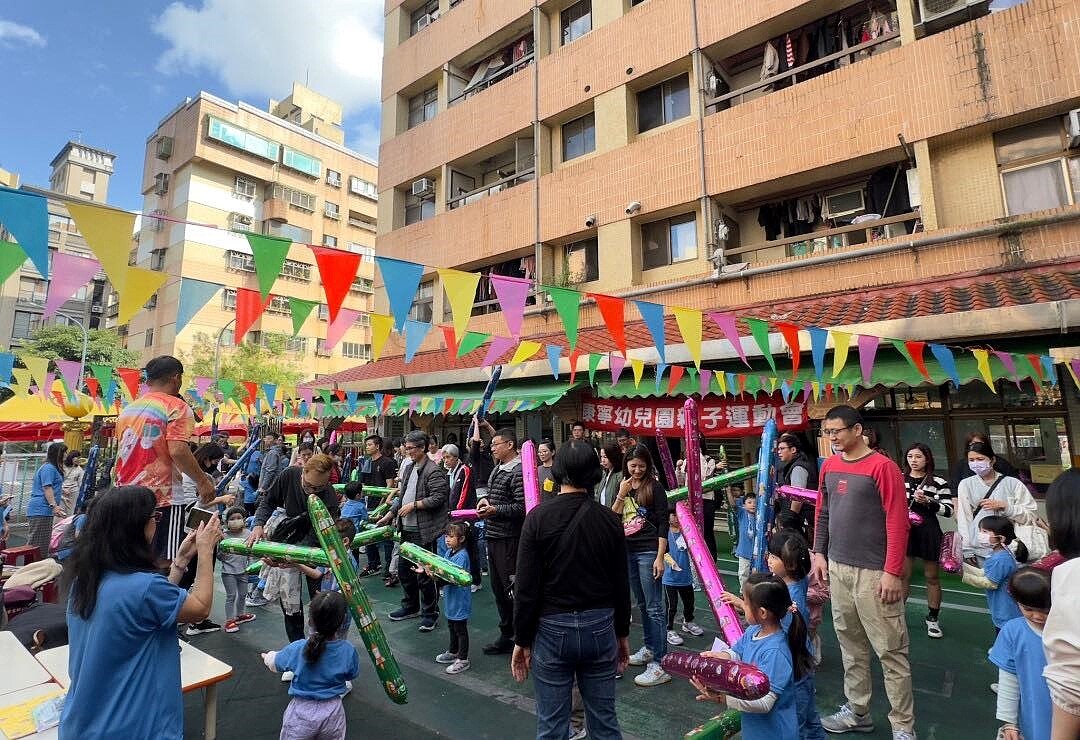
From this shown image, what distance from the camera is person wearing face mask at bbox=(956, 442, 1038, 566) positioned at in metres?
3.90

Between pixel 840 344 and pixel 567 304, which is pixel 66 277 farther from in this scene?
pixel 840 344

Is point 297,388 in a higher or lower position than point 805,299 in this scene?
lower

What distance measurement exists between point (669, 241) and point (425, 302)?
7.08 metres

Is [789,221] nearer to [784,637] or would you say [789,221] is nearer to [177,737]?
[784,637]

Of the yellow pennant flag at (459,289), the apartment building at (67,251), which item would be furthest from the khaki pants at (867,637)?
the apartment building at (67,251)

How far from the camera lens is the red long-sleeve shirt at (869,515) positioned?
3195 millimetres

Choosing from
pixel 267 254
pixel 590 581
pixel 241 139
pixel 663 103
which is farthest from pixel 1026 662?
pixel 241 139

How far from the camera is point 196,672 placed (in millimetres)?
3252

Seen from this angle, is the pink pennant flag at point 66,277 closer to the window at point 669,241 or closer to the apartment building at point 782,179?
the apartment building at point 782,179

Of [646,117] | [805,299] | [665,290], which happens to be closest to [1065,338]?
[805,299]

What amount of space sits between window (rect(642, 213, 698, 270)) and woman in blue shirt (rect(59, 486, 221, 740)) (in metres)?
9.59

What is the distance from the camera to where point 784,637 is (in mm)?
2592

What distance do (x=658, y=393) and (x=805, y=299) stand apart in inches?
116

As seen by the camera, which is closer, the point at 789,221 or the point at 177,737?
the point at 177,737
